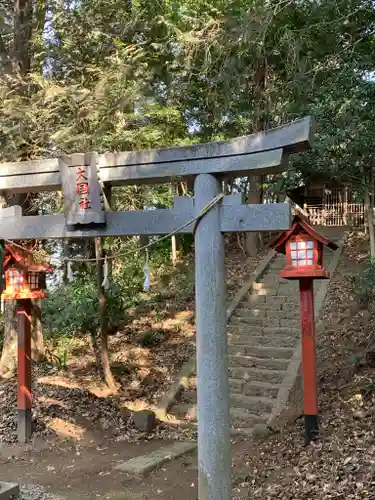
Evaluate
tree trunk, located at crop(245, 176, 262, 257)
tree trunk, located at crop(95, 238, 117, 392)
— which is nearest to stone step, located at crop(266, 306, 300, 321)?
tree trunk, located at crop(95, 238, 117, 392)

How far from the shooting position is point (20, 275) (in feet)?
25.9

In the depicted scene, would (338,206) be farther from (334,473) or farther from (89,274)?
(334,473)

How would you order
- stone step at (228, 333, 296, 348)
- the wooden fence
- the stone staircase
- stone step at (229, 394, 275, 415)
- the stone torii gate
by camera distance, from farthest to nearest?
the wooden fence < stone step at (228, 333, 296, 348) < the stone staircase < stone step at (229, 394, 275, 415) < the stone torii gate

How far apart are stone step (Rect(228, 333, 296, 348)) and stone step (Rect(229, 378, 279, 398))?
129 centimetres

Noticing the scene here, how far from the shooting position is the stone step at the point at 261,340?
10828mm

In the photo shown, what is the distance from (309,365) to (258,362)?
365 cm

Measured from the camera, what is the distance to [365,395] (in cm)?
735

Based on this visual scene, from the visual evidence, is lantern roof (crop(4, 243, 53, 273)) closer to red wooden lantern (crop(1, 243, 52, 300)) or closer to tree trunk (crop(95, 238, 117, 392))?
red wooden lantern (crop(1, 243, 52, 300))

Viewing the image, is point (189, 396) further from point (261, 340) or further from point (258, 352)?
point (261, 340)

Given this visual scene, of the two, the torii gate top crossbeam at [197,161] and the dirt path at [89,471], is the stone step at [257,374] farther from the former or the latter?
the torii gate top crossbeam at [197,161]

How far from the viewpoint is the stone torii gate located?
4781 millimetres

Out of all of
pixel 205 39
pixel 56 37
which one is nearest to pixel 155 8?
pixel 205 39

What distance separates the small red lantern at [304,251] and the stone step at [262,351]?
388cm

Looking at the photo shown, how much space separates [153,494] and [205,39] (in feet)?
33.5
